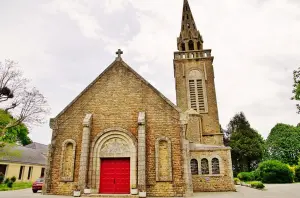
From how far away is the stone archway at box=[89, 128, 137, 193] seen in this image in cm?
1407

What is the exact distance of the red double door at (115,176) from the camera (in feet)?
45.8

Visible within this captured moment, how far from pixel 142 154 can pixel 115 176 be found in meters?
2.43

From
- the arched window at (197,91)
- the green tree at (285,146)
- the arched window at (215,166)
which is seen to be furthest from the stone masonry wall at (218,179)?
the green tree at (285,146)

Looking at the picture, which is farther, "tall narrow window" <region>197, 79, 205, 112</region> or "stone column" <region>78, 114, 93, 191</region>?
"tall narrow window" <region>197, 79, 205, 112</region>

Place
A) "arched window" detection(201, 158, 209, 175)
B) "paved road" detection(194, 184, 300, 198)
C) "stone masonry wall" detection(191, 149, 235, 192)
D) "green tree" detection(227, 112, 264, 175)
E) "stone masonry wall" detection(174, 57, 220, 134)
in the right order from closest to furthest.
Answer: "paved road" detection(194, 184, 300, 198) < "stone masonry wall" detection(191, 149, 235, 192) < "arched window" detection(201, 158, 209, 175) < "stone masonry wall" detection(174, 57, 220, 134) < "green tree" detection(227, 112, 264, 175)

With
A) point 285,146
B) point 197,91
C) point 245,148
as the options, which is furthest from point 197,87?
point 245,148

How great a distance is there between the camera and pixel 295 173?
1133 inches

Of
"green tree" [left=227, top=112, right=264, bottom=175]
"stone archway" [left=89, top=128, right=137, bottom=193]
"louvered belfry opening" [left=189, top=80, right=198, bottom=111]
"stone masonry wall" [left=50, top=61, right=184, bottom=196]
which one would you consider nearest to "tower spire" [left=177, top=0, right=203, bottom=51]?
"louvered belfry opening" [left=189, top=80, right=198, bottom=111]

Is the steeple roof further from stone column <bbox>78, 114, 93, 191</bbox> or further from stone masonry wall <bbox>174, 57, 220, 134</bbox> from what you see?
stone column <bbox>78, 114, 93, 191</bbox>

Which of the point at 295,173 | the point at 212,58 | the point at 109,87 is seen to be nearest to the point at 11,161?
the point at 109,87

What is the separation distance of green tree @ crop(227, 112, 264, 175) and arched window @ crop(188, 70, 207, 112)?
21815 mm

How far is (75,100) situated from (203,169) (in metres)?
11.4

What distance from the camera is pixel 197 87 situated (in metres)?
28.5

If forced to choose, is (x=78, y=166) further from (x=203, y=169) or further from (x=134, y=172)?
(x=203, y=169)
